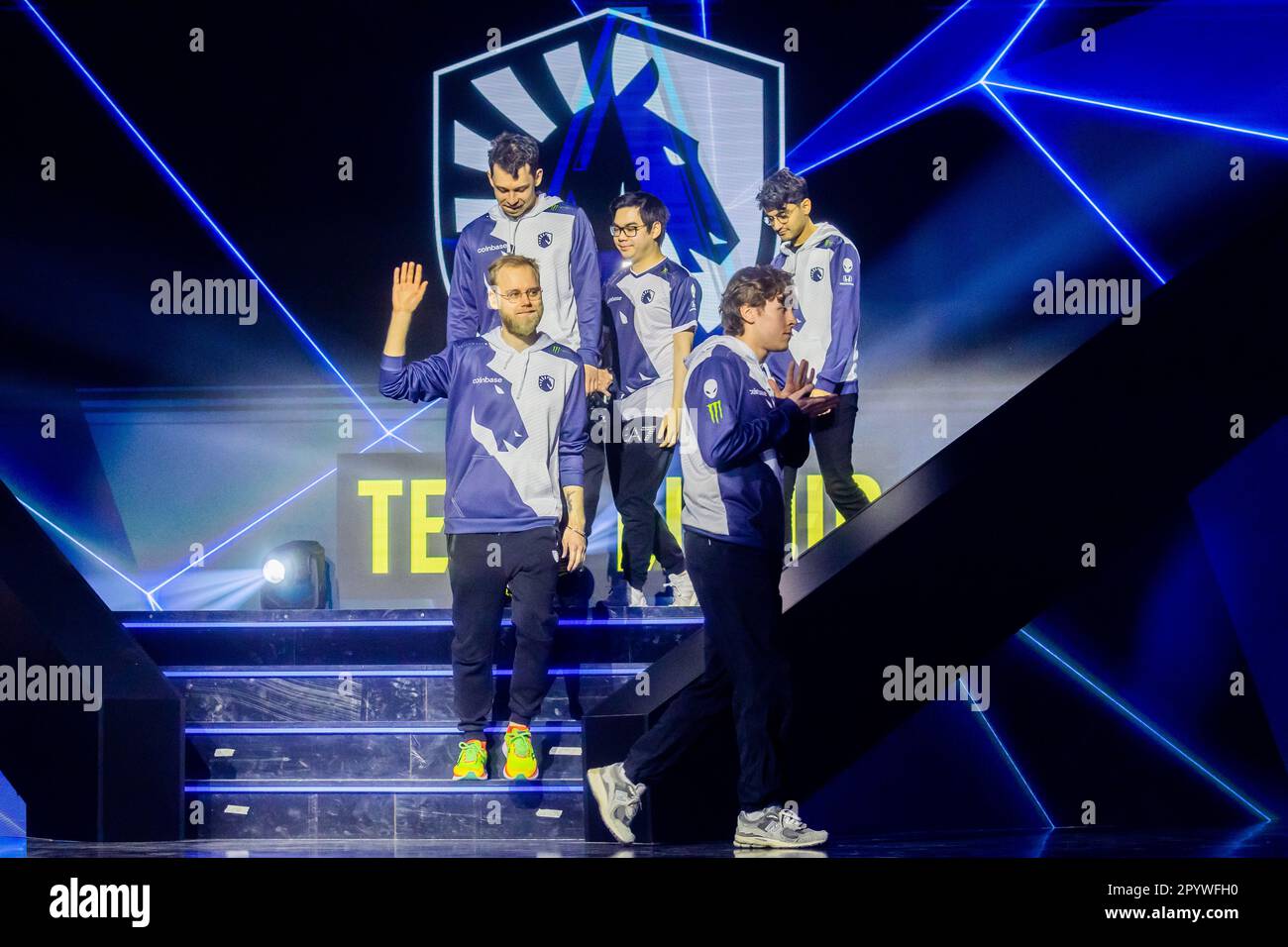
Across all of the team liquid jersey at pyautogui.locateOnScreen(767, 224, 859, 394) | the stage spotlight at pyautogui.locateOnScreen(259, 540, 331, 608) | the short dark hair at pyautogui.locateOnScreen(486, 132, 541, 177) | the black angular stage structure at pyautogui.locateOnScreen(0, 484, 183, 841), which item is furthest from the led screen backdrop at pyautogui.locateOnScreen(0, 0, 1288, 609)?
the black angular stage structure at pyautogui.locateOnScreen(0, 484, 183, 841)

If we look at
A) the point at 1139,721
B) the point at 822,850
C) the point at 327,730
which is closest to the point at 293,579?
the point at 327,730

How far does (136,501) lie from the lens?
26.8ft

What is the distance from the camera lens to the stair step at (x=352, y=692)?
5.55m

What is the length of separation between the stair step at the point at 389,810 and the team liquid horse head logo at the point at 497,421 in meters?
1.14

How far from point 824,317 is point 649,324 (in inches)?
28.6

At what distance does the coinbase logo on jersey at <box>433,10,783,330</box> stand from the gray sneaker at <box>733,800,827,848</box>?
338 cm

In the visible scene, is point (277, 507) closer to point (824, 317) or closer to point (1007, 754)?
point (824, 317)

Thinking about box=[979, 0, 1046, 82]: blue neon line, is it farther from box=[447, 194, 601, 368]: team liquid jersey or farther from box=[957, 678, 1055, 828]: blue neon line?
box=[957, 678, 1055, 828]: blue neon line

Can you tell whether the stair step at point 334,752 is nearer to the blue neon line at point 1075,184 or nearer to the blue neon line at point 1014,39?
the blue neon line at point 1075,184

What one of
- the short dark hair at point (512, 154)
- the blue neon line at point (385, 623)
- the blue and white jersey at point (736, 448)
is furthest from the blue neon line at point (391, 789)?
the short dark hair at point (512, 154)

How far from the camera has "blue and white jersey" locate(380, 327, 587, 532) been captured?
530 centimetres
